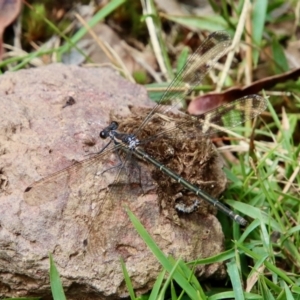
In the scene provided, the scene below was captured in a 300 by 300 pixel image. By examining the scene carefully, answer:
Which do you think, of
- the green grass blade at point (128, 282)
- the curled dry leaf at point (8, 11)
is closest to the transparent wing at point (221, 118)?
the green grass blade at point (128, 282)

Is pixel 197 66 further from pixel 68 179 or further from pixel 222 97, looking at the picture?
pixel 68 179

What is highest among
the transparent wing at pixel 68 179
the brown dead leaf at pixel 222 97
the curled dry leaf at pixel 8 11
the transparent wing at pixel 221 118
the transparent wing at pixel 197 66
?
the curled dry leaf at pixel 8 11

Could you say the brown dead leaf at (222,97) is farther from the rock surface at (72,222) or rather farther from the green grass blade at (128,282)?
the green grass blade at (128,282)

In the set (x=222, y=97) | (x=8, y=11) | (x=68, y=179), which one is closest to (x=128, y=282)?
(x=68, y=179)

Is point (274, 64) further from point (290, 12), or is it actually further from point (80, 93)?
point (80, 93)

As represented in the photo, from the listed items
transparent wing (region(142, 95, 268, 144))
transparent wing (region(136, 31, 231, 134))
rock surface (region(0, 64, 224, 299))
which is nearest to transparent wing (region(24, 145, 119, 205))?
rock surface (region(0, 64, 224, 299))

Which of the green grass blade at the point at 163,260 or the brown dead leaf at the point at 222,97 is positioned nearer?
the green grass blade at the point at 163,260

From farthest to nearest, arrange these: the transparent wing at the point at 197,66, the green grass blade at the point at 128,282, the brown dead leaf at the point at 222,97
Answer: the brown dead leaf at the point at 222,97, the transparent wing at the point at 197,66, the green grass blade at the point at 128,282

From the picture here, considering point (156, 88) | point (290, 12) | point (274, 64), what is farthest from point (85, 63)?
point (290, 12)
